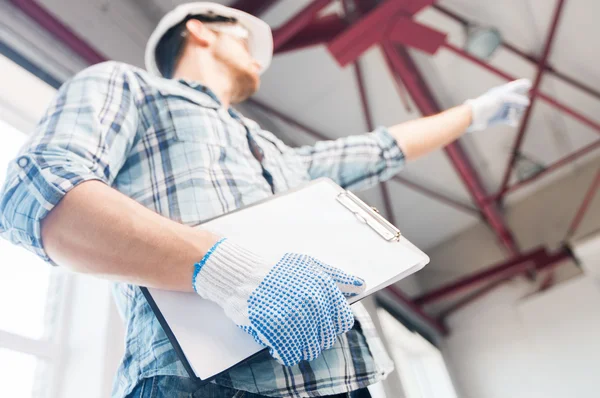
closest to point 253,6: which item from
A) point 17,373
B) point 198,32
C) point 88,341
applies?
point 198,32

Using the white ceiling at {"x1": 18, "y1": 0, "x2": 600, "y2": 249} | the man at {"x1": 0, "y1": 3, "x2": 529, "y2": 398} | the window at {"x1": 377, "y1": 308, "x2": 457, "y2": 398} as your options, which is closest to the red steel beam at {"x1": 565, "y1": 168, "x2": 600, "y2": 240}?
the white ceiling at {"x1": 18, "y1": 0, "x2": 600, "y2": 249}

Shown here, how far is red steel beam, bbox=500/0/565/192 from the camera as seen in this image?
4207 millimetres

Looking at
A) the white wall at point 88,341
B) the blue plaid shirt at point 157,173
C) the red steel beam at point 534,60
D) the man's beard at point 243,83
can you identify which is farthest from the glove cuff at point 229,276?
the red steel beam at point 534,60

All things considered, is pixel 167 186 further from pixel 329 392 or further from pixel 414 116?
pixel 414 116

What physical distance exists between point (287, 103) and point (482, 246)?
12.7ft

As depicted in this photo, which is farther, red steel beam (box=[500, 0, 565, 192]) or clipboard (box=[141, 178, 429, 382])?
red steel beam (box=[500, 0, 565, 192])

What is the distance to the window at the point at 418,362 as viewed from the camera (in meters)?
5.00

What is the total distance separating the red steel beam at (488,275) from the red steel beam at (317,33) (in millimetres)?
4069

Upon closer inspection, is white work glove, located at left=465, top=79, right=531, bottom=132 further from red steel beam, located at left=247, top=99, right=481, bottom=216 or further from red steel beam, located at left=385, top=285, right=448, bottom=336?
red steel beam, located at left=385, top=285, right=448, bottom=336

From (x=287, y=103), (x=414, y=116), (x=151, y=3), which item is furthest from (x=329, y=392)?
(x=414, y=116)

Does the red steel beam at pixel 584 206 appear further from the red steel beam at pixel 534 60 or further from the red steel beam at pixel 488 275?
the red steel beam at pixel 534 60

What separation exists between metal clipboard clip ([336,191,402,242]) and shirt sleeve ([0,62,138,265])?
0.49m

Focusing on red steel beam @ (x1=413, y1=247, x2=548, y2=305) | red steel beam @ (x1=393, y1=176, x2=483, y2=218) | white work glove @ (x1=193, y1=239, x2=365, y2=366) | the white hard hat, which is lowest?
white work glove @ (x1=193, y1=239, x2=365, y2=366)

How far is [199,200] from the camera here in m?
1.01
